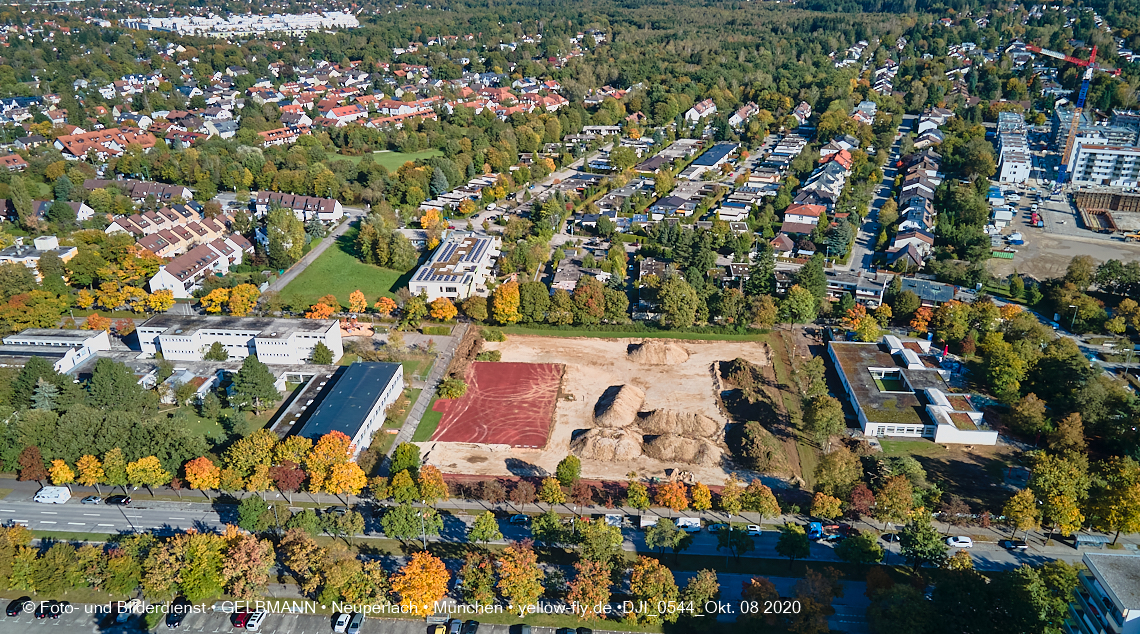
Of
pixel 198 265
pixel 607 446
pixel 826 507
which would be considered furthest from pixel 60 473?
pixel 826 507

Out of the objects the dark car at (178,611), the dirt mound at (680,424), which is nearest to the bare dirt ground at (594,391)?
the dirt mound at (680,424)

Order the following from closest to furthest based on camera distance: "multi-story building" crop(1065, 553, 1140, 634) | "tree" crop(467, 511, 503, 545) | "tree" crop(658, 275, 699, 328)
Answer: "multi-story building" crop(1065, 553, 1140, 634) → "tree" crop(467, 511, 503, 545) → "tree" crop(658, 275, 699, 328)

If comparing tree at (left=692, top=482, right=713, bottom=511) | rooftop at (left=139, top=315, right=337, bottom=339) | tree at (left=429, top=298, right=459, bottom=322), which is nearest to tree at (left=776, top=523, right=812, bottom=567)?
tree at (left=692, top=482, right=713, bottom=511)

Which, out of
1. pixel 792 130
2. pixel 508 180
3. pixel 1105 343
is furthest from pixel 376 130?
pixel 1105 343

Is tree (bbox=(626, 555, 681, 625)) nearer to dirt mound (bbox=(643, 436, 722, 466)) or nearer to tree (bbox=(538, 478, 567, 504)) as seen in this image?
tree (bbox=(538, 478, 567, 504))

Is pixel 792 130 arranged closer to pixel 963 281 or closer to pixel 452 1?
pixel 963 281
